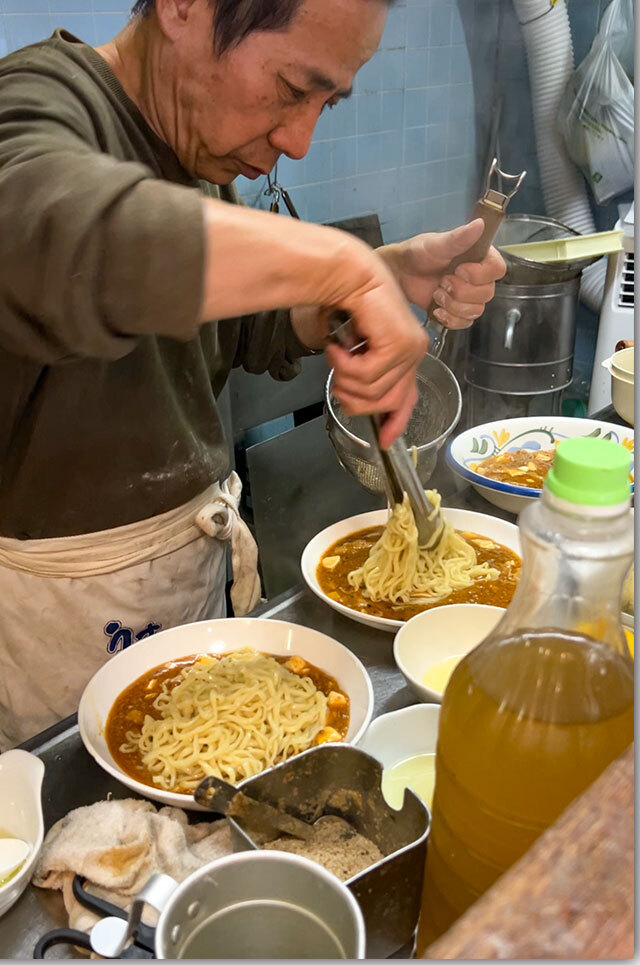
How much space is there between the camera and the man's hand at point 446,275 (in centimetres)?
170

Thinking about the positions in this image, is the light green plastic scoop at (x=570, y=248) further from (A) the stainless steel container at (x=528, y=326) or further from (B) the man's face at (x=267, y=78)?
(B) the man's face at (x=267, y=78)

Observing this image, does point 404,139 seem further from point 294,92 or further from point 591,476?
point 591,476

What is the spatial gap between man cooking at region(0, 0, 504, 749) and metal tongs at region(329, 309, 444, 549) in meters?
0.03

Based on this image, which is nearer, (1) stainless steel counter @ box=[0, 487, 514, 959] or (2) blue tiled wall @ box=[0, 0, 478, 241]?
(1) stainless steel counter @ box=[0, 487, 514, 959]

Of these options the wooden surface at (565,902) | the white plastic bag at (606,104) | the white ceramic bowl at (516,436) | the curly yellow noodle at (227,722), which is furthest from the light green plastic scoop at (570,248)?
the wooden surface at (565,902)

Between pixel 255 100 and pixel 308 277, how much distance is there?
1.55ft

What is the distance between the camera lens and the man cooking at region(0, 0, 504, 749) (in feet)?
2.92

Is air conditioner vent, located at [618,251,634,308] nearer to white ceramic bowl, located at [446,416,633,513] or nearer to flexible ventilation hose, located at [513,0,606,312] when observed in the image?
flexible ventilation hose, located at [513,0,606,312]

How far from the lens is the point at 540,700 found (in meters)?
0.61

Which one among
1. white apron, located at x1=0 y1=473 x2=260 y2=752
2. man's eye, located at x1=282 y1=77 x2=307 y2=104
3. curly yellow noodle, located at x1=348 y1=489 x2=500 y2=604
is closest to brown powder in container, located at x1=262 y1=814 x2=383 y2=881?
curly yellow noodle, located at x1=348 y1=489 x2=500 y2=604

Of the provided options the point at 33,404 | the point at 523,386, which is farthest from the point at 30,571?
the point at 523,386

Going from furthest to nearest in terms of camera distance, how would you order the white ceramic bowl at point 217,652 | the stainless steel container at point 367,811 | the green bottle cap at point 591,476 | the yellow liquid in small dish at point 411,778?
the white ceramic bowl at point 217,652 → the yellow liquid in small dish at point 411,778 → the stainless steel container at point 367,811 → the green bottle cap at point 591,476

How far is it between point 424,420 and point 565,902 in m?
1.62

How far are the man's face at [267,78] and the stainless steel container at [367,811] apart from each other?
0.96 metres
